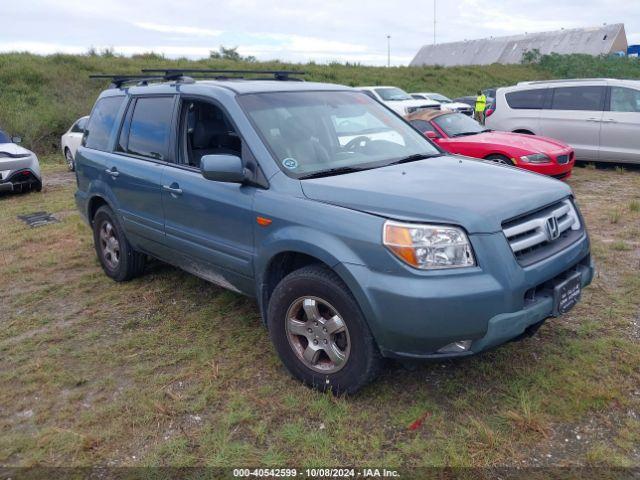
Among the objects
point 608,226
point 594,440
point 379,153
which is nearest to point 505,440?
point 594,440

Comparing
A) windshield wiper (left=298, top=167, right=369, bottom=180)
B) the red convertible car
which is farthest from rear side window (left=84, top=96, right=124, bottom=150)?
the red convertible car

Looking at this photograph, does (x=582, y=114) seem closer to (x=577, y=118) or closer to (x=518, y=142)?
(x=577, y=118)

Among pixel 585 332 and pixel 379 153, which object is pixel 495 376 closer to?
pixel 585 332

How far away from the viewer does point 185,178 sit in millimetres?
4125

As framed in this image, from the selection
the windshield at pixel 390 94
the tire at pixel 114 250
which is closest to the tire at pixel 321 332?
the tire at pixel 114 250

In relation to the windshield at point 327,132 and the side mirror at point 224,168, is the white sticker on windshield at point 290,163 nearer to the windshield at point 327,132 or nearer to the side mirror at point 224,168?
the windshield at point 327,132

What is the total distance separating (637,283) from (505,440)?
8.93ft

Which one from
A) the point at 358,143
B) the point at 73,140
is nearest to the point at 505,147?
the point at 358,143

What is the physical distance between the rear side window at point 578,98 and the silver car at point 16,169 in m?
10.2

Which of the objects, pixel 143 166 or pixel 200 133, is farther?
pixel 143 166

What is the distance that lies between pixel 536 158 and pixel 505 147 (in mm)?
484

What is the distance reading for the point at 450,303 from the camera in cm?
276

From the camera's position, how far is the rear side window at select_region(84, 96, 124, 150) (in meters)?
5.29

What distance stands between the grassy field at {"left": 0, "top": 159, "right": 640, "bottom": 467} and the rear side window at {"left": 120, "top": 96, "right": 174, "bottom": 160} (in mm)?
1319
